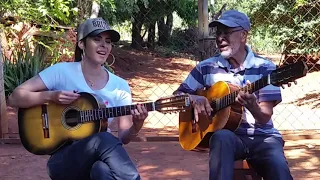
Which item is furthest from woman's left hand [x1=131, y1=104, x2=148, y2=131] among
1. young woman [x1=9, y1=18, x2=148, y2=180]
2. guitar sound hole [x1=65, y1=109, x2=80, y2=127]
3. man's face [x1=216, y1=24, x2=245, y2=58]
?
man's face [x1=216, y1=24, x2=245, y2=58]

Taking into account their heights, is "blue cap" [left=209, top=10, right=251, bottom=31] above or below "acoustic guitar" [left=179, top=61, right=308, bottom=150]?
above

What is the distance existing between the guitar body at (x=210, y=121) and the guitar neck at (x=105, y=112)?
1.34 feet

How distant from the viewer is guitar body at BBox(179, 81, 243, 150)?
303 cm

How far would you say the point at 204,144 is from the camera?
328cm

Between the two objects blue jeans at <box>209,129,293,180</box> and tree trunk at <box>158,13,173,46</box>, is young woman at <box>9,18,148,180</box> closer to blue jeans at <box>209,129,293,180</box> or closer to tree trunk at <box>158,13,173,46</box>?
blue jeans at <box>209,129,293,180</box>

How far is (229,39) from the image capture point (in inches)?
128

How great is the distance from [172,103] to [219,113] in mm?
306

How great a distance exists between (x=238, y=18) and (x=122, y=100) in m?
0.90

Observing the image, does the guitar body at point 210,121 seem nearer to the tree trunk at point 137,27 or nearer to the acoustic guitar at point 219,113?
the acoustic guitar at point 219,113

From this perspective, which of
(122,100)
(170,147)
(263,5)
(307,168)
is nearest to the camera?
(122,100)

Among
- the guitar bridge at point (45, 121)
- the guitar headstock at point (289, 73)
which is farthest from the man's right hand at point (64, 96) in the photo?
the guitar headstock at point (289, 73)

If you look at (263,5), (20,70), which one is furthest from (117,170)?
(263,5)

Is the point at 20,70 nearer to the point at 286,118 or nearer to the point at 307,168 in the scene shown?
the point at 286,118

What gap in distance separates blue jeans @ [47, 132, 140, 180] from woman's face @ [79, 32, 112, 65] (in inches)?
20.4
